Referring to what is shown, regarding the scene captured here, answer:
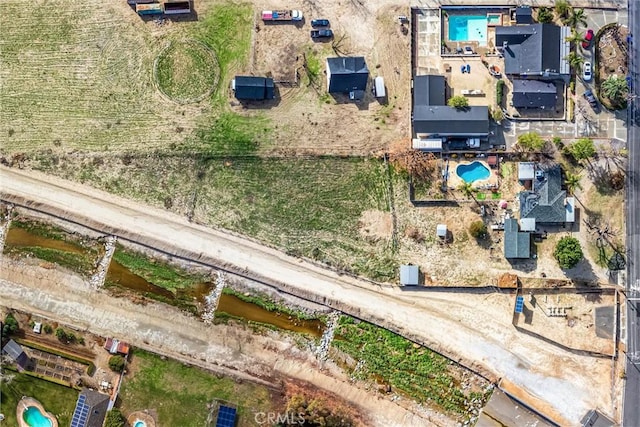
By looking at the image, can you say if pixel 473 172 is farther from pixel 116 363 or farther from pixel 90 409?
pixel 90 409

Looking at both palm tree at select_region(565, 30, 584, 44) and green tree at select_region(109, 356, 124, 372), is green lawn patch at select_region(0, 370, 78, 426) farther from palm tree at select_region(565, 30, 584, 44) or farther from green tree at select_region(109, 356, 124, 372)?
palm tree at select_region(565, 30, 584, 44)

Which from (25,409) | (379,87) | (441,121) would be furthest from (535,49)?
(25,409)

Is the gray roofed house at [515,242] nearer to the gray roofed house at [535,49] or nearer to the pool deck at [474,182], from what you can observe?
the pool deck at [474,182]

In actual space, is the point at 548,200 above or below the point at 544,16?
below

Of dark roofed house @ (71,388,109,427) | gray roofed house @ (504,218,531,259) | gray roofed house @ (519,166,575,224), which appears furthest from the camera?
gray roofed house @ (504,218,531,259)

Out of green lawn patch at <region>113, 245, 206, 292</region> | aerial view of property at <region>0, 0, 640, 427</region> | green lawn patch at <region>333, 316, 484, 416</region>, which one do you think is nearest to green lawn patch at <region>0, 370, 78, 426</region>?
aerial view of property at <region>0, 0, 640, 427</region>

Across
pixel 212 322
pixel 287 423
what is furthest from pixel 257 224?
pixel 287 423
